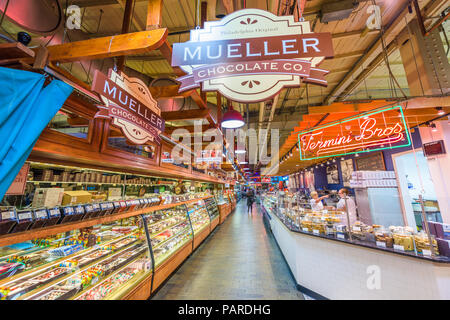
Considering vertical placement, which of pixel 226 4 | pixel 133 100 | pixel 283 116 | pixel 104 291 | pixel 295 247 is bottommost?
pixel 104 291

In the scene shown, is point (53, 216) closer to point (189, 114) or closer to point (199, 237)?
point (189, 114)

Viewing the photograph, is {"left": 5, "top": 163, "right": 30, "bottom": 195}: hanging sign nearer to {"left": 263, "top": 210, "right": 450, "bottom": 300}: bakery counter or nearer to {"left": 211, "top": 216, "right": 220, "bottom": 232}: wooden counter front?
{"left": 263, "top": 210, "right": 450, "bottom": 300}: bakery counter

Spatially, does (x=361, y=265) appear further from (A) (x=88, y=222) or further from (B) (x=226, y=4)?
(B) (x=226, y=4)

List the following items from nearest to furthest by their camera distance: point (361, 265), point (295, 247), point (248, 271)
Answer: point (361, 265), point (295, 247), point (248, 271)

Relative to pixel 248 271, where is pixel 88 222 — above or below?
above

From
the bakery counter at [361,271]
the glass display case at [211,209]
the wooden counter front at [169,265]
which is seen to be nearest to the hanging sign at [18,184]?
the wooden counter front at [169,265]

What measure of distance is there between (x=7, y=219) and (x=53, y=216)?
362 mm

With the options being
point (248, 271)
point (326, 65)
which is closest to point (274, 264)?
point (248, 271)

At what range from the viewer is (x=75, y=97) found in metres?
2.18

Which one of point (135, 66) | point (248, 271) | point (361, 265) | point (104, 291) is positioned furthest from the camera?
point (135, 66)

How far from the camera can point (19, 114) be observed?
1.46 metres

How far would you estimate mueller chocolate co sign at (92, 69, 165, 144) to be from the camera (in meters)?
1.69

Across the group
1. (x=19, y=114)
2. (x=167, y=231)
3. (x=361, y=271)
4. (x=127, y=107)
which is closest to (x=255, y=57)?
(x=127, y=107)
